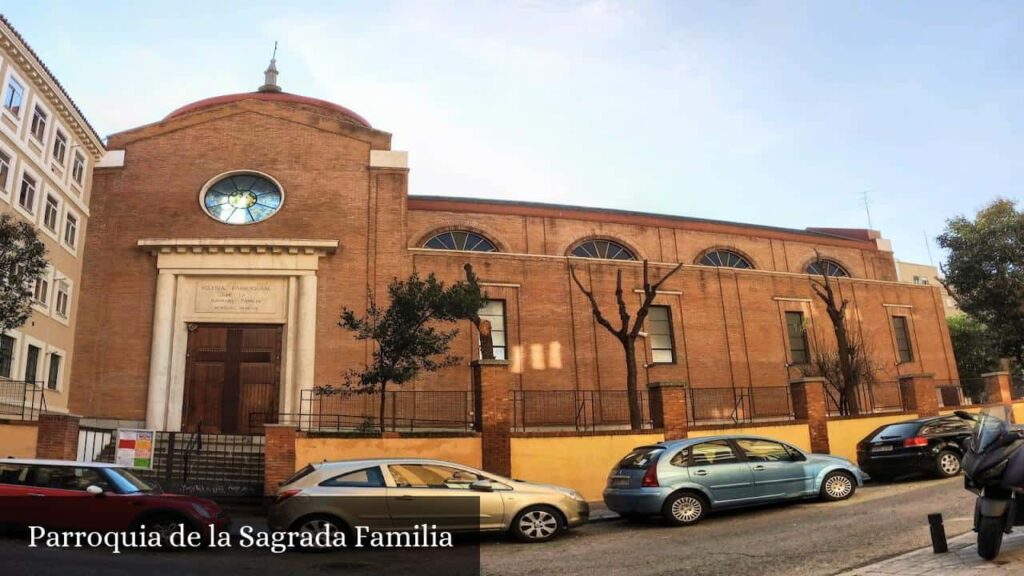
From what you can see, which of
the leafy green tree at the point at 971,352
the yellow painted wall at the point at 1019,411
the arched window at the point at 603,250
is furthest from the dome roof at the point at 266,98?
the leafy green tree at the point at 971,352

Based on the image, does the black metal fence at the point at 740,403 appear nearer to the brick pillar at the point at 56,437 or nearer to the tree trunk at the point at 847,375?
Answer: the tree trunk at the point at 847,375

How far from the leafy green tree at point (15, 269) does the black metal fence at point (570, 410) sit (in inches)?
505

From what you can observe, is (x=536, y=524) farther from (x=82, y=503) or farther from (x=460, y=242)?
(x=460, y=242)

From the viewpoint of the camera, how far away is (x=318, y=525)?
906 centimetres

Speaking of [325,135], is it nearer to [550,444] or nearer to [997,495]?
[550,444]

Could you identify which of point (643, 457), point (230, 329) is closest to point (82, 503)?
point (643, 457)

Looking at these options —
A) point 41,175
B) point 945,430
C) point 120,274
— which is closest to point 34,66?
point 41,175

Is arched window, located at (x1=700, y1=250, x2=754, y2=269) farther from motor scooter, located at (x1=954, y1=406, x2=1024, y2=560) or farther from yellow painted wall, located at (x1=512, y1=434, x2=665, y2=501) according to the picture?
motor scooter, located at (x1=954, y1=406, x2=1024, y2=560)

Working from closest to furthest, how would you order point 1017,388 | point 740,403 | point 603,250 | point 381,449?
1. point 381,449
2. point 1017,388
3. point 740,403
4. point 603,250

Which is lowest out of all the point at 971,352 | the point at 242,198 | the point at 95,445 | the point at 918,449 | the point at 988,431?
the point at 918,449

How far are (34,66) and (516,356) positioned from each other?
1674cm

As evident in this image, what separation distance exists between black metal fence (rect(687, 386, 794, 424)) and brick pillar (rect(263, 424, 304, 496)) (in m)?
14.9

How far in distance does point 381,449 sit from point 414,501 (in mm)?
5094

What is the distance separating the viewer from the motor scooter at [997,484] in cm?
621
